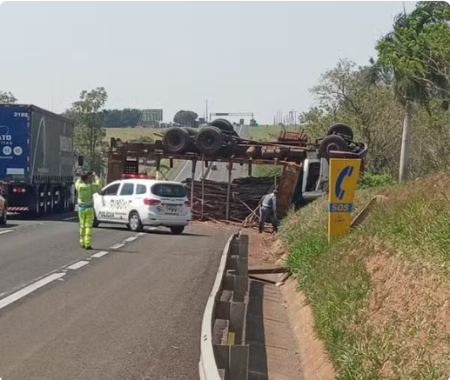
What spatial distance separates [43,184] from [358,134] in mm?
17712

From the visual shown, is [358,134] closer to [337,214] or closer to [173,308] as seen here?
Answer: [337,214]

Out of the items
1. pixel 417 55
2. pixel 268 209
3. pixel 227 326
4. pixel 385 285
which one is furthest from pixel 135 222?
pixel 385 285

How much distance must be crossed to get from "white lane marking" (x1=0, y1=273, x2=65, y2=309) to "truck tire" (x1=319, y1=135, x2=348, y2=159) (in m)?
20.8

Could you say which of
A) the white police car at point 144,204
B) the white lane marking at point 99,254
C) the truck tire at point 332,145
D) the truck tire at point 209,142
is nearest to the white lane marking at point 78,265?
the white lane marking at point 99,254

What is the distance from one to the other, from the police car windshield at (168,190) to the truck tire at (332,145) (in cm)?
806

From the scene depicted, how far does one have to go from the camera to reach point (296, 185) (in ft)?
121

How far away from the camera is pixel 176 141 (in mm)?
38375

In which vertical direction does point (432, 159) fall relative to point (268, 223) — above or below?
above

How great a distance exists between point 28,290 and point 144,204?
47.7 feet

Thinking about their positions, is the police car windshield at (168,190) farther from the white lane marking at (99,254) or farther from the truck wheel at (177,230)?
the white lane marking at (99,254)

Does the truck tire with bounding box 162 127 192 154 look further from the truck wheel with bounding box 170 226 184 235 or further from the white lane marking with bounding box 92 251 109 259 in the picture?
the white lane marking with bounding box 92 251 109 259

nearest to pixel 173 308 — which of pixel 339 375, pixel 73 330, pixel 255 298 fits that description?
pixel 73 330

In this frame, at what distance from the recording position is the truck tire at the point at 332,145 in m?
35.4

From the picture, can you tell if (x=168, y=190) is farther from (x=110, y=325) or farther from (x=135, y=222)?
(x=110, y=325)
